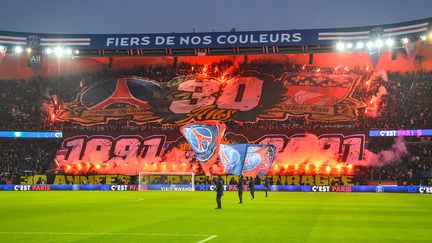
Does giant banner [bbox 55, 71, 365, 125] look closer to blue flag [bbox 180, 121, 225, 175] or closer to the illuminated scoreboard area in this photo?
the illuminated scoreboard area

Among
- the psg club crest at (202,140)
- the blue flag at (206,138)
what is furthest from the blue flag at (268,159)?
the psg club crest at (202,140)

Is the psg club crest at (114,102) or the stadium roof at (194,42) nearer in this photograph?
the stadium roof at (194,42)

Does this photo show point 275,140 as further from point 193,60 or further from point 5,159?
point 5,159

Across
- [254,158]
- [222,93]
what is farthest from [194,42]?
[254,158]

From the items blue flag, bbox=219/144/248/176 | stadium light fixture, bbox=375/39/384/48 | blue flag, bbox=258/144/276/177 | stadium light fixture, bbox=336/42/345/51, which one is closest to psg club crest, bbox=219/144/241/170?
blue flag, bbox=219/144/248/176

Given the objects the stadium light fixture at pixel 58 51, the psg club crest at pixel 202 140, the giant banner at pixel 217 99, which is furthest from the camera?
the stadium light fixture at pixel 58 51

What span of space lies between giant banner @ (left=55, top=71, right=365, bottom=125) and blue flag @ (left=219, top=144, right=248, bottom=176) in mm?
29478

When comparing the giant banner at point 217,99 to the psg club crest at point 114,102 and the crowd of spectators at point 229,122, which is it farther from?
the crowd of spectators at point 229,122

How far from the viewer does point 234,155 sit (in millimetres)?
51688

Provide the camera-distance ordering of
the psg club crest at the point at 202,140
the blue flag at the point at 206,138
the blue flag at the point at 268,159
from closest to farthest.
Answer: the blue flag at the point at 206,138
the psg club crest at the point at 202,140
the blue flag at the point at 268,159

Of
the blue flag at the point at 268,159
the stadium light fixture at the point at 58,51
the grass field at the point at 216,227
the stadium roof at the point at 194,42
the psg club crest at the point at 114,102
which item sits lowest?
the grass field at the point at 216,227

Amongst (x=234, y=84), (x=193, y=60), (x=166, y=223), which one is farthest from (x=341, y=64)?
(x=166, y=223)

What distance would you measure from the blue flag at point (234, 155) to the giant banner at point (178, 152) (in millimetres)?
20602

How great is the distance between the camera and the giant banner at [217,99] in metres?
81.9
